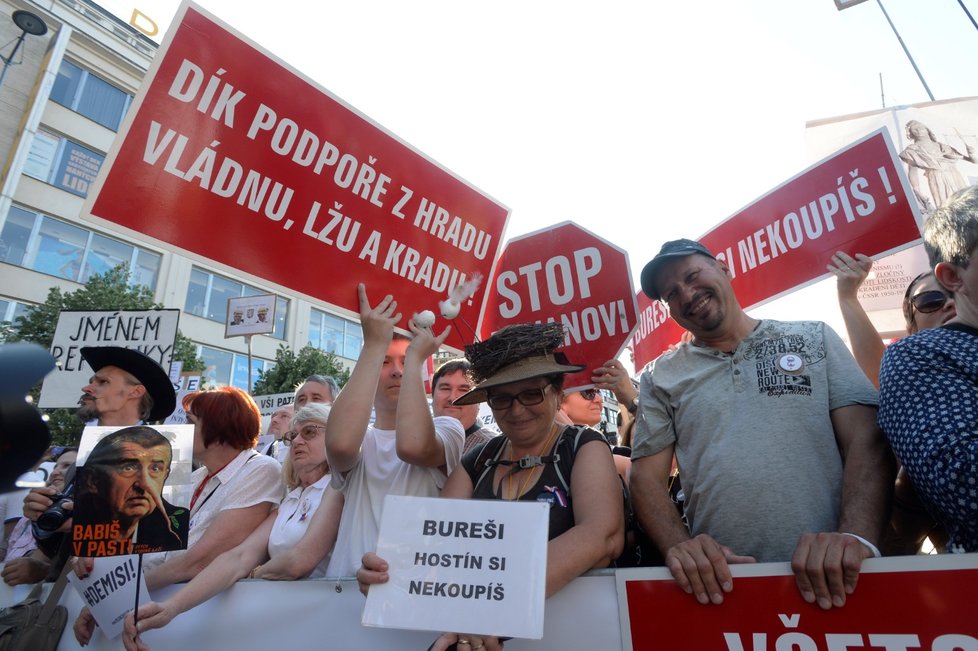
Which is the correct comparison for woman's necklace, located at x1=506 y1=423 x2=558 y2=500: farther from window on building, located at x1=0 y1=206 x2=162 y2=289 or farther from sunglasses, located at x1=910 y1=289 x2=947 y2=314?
window on building, located at x1=0 y1=206 x2=162 y2=289

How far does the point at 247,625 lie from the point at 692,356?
1.95 meters

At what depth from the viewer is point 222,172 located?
86.1 inches

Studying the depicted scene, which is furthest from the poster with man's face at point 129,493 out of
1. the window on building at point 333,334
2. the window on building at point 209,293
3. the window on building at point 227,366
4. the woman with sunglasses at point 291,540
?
the window on building at point 333,334

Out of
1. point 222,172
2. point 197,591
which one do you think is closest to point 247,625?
point 197,591

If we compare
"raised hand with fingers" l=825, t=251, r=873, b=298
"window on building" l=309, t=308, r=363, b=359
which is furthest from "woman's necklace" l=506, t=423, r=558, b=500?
"window on building" l=309, t=308, r=363, b=359

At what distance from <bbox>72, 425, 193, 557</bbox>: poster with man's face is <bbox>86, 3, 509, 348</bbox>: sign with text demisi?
0.70 metres

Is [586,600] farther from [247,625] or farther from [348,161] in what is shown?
[348,161]

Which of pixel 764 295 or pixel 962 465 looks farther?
pixel 764 295

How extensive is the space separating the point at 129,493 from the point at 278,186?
122 centimetres

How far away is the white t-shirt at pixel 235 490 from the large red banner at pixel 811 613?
72.6 inches

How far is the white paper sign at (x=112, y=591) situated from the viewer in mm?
2172

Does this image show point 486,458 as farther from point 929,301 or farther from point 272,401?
point 272,401

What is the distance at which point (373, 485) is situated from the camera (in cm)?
241

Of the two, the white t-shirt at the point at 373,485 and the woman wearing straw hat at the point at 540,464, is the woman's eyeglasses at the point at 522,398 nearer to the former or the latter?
the woman wearing straw hat at the point at 540,464
